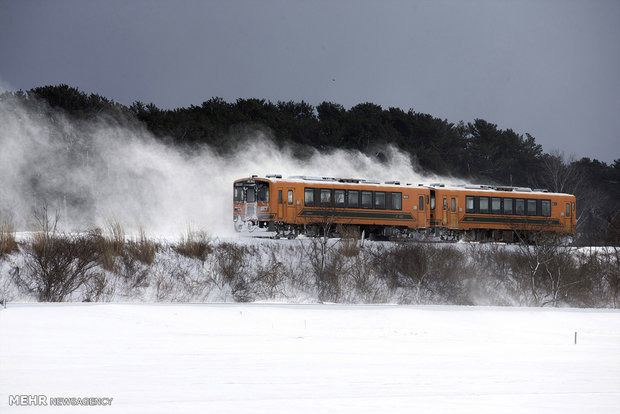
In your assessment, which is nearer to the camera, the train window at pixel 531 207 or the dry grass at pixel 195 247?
the dry grass at pixel 195 247

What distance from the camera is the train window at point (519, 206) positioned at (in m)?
41.0

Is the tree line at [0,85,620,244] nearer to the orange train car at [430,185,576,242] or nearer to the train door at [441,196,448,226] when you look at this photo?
the orange train car at [430,185,576,242]

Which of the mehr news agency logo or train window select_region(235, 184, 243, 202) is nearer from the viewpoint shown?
the mehr news agency logo

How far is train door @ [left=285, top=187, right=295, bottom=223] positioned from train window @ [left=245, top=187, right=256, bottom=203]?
152cm

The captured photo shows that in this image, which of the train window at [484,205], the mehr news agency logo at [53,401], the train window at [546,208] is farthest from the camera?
the train window at [546,208]

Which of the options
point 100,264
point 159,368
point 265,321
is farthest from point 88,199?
point 159,368

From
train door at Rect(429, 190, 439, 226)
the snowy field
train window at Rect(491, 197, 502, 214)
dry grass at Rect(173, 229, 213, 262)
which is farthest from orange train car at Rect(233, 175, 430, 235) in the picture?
the snowy field

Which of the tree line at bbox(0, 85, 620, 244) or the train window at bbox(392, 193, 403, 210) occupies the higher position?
the tree line at bbox(0, 85, 620, 244)

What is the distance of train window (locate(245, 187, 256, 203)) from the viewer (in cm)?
3447

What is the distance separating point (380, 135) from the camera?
209ft

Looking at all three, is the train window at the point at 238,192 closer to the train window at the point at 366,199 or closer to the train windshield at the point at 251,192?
the train windshield at the point at 251,192

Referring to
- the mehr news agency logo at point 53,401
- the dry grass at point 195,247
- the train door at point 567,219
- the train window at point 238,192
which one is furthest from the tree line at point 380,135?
the mehr news agency logo at point 53,401

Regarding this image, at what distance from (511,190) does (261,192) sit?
1443 centimetres

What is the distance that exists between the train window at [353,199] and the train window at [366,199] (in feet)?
0.99
